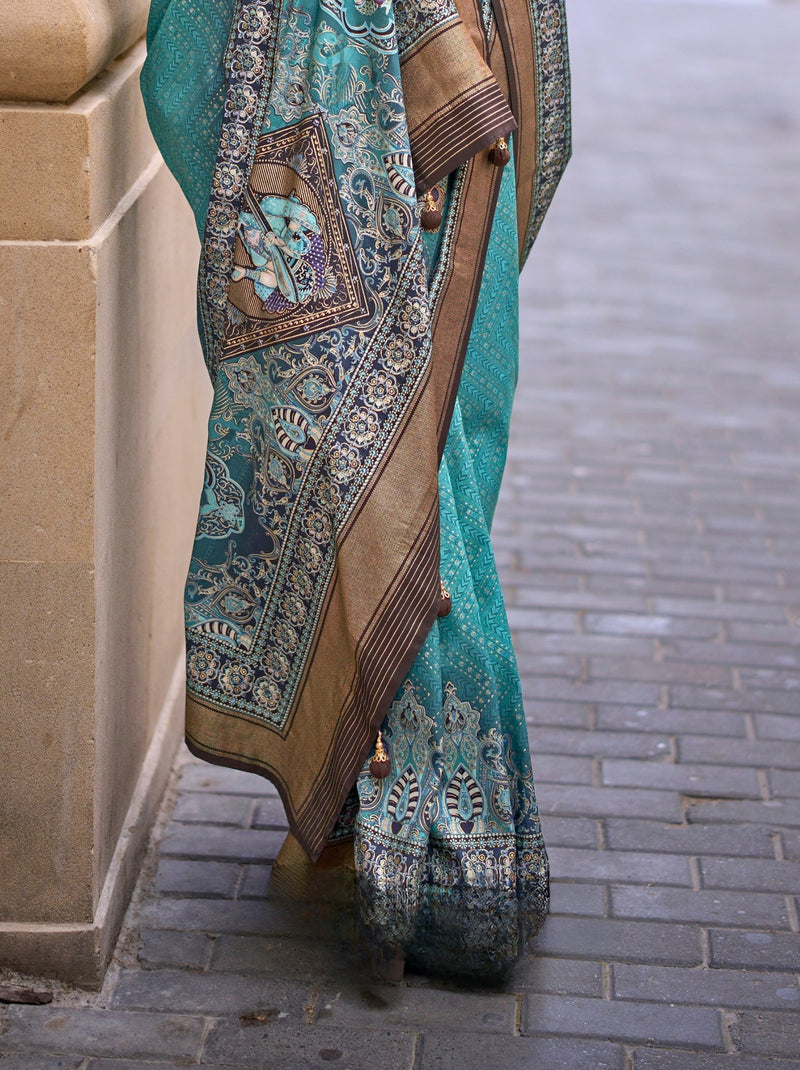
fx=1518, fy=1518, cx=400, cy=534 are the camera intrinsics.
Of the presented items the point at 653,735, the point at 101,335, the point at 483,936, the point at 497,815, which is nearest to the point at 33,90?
the point at 101,335

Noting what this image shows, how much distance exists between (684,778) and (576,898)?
57 cm

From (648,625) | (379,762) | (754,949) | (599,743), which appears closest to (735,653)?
(648,625)

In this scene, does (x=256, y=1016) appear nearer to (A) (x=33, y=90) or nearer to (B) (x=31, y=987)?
(B) (x=31, y=987)

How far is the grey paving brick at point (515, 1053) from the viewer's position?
2.44 metres

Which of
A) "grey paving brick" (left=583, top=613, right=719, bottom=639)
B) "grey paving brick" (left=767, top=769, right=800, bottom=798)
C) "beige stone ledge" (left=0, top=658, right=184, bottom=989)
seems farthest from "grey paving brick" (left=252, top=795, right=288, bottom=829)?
"grey paving brick" (left=583, top=613, right=719, bottom=639)

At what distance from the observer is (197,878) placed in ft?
9.68

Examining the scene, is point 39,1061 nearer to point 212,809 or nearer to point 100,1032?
point 100,1032

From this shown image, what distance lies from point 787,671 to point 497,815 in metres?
1.60

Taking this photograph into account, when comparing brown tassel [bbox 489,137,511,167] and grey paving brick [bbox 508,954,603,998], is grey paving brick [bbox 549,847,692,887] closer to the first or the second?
grey paving brick [bbox 508,954,603,998]

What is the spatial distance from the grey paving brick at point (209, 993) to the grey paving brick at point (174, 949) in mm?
27

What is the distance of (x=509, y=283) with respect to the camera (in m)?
2.55

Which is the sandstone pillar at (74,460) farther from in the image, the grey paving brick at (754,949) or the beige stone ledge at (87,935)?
the grey paving brick at (754,949)

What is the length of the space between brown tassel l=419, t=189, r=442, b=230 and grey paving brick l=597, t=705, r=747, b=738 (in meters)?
1.61

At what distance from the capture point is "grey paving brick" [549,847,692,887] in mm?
3000
